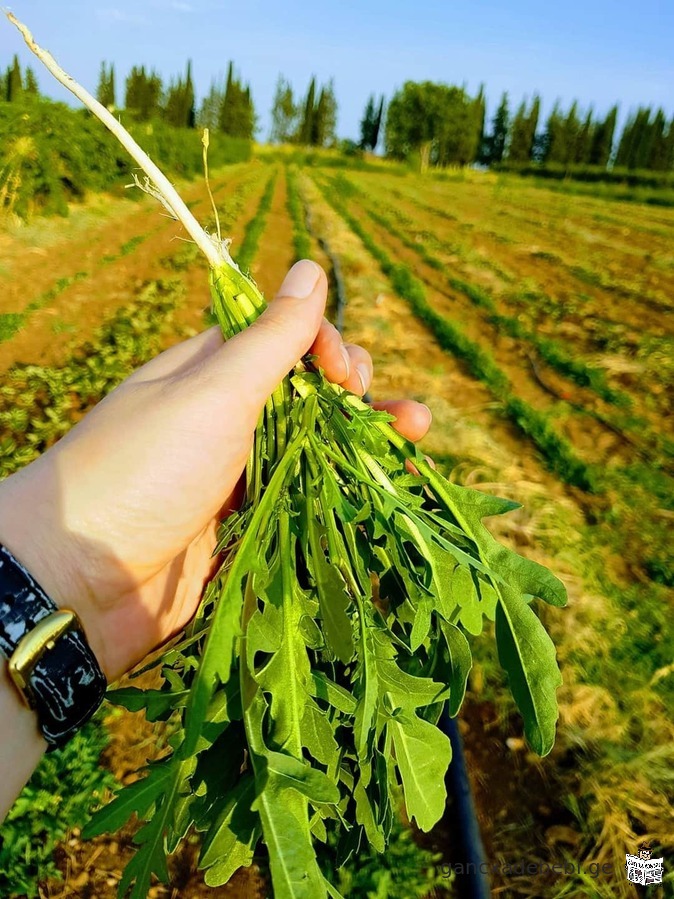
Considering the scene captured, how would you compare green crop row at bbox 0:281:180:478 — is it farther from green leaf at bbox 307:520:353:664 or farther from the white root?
green leaf at bbox 307:520:353:664

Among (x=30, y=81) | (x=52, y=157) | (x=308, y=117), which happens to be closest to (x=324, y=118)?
(x=308, y=117)

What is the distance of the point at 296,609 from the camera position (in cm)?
142

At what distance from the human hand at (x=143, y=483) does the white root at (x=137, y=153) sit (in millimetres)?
264

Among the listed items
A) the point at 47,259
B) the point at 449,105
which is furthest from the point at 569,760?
the point at 449,105

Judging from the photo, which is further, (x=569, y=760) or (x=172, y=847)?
(x=569, y=760)

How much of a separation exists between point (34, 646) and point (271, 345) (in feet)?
3.20

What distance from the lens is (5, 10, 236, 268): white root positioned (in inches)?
72.8

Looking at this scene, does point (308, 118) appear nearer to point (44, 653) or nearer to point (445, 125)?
point (445, 125)

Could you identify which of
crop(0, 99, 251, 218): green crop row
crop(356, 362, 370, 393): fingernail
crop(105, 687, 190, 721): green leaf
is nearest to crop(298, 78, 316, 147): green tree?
crop(0, 99, 251, 218): green crop row

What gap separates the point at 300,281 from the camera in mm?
2199

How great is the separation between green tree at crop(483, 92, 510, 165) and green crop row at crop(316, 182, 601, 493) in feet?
178

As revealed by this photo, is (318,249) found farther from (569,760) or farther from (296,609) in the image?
(296,609)

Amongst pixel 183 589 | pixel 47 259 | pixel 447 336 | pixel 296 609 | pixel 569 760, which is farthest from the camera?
pixel 47 259

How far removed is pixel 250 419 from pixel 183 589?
0.67m
